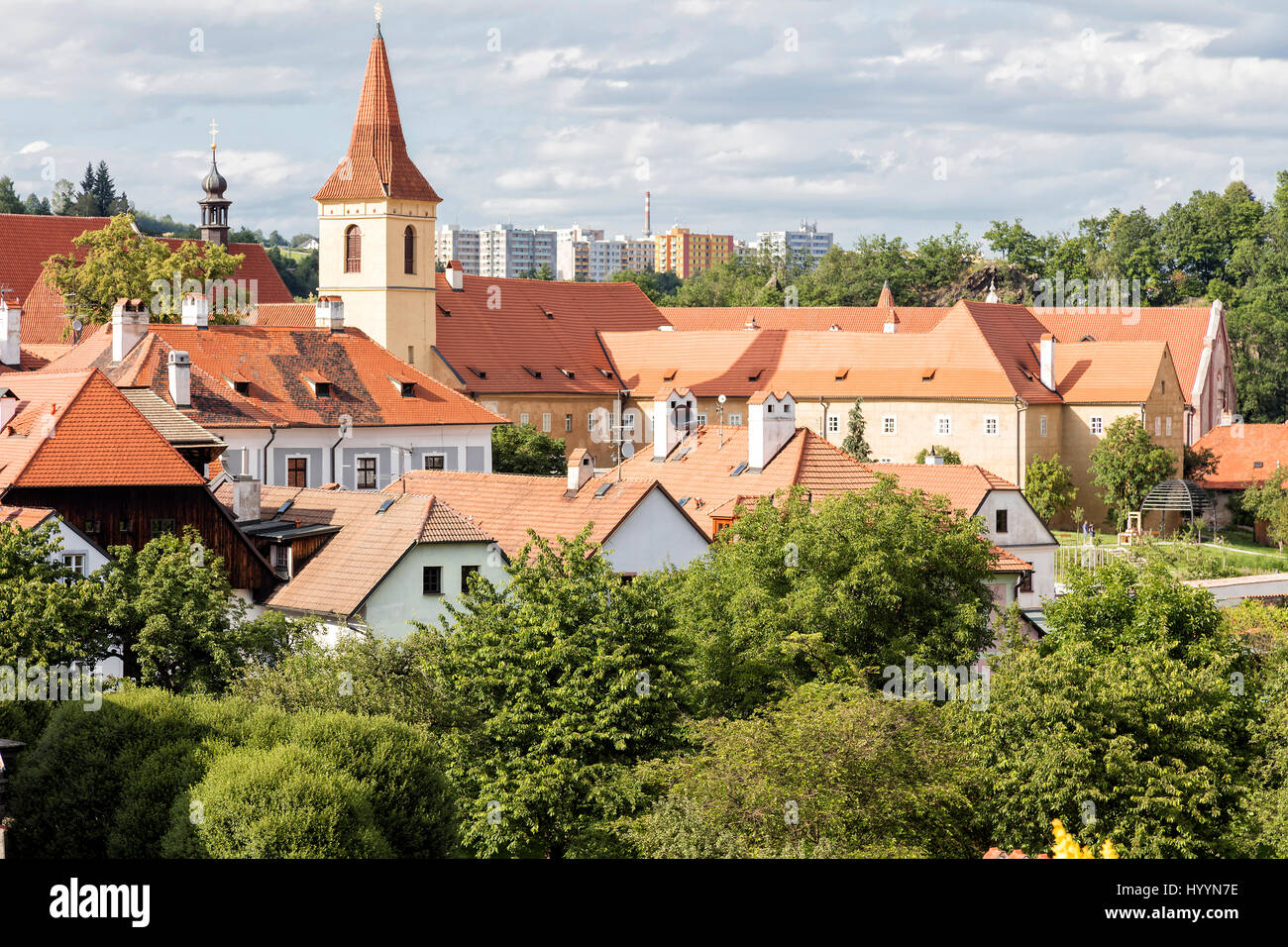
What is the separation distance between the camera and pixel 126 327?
2147 inches

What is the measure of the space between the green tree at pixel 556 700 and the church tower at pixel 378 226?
50.4 metres

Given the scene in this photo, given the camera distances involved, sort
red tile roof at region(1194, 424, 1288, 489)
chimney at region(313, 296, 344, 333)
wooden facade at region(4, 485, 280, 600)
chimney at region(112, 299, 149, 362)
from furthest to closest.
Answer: red tile roof at region(1194, 424, 1288, 489)
chimney at region(313, 296, 344, 333)
chimney at region(112, 299, 149, 362)
wooden facade at region(4, 485, 280, 600)

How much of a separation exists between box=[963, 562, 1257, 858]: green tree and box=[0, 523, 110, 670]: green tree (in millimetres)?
13273

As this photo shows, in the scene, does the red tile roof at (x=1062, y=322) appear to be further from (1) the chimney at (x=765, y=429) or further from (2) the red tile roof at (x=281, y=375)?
(1) the chimney at (x=765, y=429)

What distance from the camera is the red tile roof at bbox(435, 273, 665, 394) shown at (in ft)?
267

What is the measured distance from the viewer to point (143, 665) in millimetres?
27688

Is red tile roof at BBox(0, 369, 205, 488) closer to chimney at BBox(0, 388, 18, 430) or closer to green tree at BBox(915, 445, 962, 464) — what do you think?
chimney at BBox(0, 388, 18, 430)

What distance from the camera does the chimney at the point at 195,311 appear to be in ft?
198

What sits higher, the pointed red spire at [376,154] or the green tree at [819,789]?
the pointed red spire at [376,154]

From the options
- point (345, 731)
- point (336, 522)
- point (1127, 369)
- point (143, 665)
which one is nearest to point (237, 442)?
point (336, 522)

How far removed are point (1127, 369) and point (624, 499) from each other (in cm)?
4854

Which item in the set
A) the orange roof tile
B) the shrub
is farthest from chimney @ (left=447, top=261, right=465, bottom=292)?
the shrub

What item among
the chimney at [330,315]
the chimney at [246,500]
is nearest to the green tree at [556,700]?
the chimney at [246,500]
